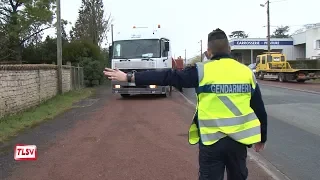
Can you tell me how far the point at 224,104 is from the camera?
11.1 ft

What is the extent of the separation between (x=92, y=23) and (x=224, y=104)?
1817 inches

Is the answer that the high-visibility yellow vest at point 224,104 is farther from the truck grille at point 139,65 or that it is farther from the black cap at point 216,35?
the truck grille at point 139,65

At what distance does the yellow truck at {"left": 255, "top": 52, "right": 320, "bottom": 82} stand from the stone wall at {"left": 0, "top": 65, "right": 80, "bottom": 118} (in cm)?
2051

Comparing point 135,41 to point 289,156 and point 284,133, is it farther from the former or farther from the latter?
point 289,156

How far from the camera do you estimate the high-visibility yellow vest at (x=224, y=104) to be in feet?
11.1

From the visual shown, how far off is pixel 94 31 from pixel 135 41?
93.6ft

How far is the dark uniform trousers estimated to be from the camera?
3.41 meters

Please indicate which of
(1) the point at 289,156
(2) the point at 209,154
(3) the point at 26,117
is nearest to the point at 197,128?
(2) the point at 209,154

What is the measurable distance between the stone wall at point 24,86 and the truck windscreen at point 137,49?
350cm

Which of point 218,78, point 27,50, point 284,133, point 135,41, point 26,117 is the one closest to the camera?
point 218,78

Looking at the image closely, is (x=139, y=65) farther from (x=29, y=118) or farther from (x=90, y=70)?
(x=90, y=70)

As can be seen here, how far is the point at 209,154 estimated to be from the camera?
11.3ft

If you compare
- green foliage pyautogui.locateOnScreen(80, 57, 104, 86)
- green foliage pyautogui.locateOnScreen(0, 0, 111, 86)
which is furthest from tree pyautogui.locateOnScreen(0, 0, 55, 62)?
green foliage pyautogui.locateOnScreen(80, 57, 104, 86)

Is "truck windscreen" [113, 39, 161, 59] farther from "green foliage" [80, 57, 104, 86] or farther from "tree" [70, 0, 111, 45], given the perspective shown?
"tree" [70, 0, 111, 45]
